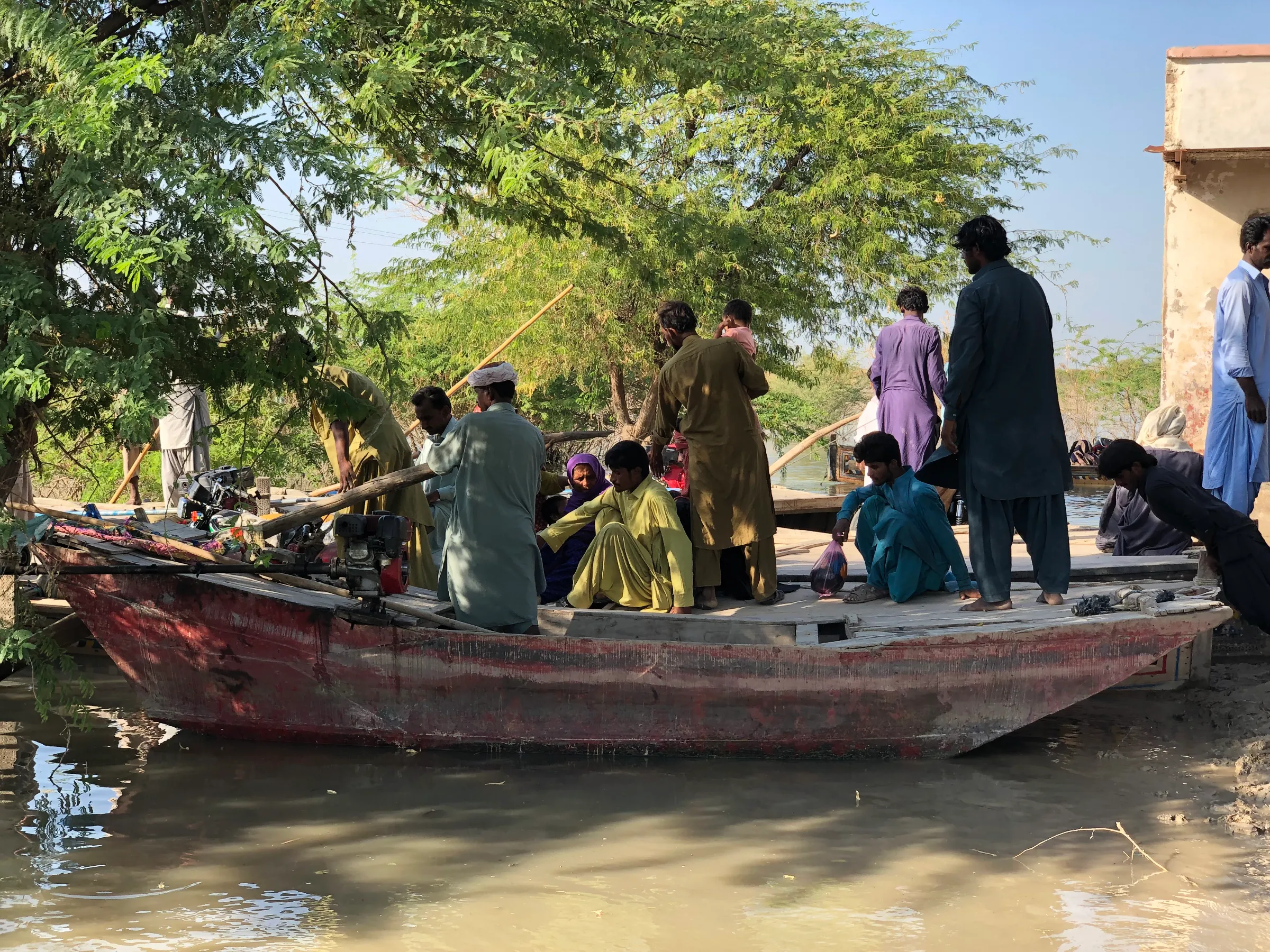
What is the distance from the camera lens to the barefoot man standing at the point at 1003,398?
5.84 m

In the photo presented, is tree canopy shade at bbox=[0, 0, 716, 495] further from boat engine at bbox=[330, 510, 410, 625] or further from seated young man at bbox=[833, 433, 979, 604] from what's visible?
seated young man at bbox=[833, 433, 979, 604]

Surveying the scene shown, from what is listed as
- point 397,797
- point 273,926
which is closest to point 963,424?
point 397,797

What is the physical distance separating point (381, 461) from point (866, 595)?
2.90m

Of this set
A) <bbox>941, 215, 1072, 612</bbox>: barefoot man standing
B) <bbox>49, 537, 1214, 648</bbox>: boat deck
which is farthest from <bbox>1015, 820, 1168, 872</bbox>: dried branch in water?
<bbox>941, 215, 1072, 612</bbox>: barefoot man standing

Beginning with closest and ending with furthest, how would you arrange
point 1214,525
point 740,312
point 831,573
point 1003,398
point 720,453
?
1. point 1003,398
2. point 1214,525
3. point 720,453
4. point 831,573
5. point 740,312

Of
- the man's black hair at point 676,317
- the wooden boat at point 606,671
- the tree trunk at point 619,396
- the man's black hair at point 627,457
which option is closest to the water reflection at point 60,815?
the wooden boat at point 606,671

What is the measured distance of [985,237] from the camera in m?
5.86

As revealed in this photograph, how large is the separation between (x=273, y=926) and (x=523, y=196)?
375cm

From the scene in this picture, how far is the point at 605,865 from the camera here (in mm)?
4770

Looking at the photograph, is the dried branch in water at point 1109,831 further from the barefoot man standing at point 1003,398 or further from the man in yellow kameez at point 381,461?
the man in yellow kameez at point 381,461

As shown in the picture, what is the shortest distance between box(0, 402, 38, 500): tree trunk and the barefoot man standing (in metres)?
4.05

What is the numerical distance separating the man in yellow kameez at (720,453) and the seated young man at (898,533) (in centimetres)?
50

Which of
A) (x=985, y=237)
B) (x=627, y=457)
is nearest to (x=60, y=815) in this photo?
(x=627, y=457)

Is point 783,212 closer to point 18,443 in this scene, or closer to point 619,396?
point 619,396
